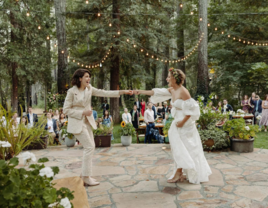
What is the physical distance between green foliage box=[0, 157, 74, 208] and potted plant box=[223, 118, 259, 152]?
5.72 meters

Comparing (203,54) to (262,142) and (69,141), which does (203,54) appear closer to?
(262,142)

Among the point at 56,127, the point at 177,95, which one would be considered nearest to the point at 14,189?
the point at 177,95

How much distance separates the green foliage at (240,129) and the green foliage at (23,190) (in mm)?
5731

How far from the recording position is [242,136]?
6.62 meters

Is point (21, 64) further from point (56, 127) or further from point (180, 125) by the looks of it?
point (180, 125)

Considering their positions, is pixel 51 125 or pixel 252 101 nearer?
pixel 51 125

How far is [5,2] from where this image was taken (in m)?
13.0

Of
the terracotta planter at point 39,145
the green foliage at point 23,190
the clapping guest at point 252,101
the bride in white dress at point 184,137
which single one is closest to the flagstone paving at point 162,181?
the bride in white dress at point 184,137

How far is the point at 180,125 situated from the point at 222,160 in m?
2.34

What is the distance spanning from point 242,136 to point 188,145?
311 cm

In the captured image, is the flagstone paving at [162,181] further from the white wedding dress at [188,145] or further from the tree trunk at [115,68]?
the tree trunk at [115,68]

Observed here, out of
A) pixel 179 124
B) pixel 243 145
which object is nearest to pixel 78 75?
pixel 179 124

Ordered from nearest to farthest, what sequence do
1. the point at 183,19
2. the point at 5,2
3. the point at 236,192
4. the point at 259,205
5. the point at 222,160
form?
the point at 259,205, the point at 236,192, the point at 222,160, the point at 5,2, the point at 183,19

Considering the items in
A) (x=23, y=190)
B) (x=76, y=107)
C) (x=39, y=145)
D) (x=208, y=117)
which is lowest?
(x=39, y=145)
